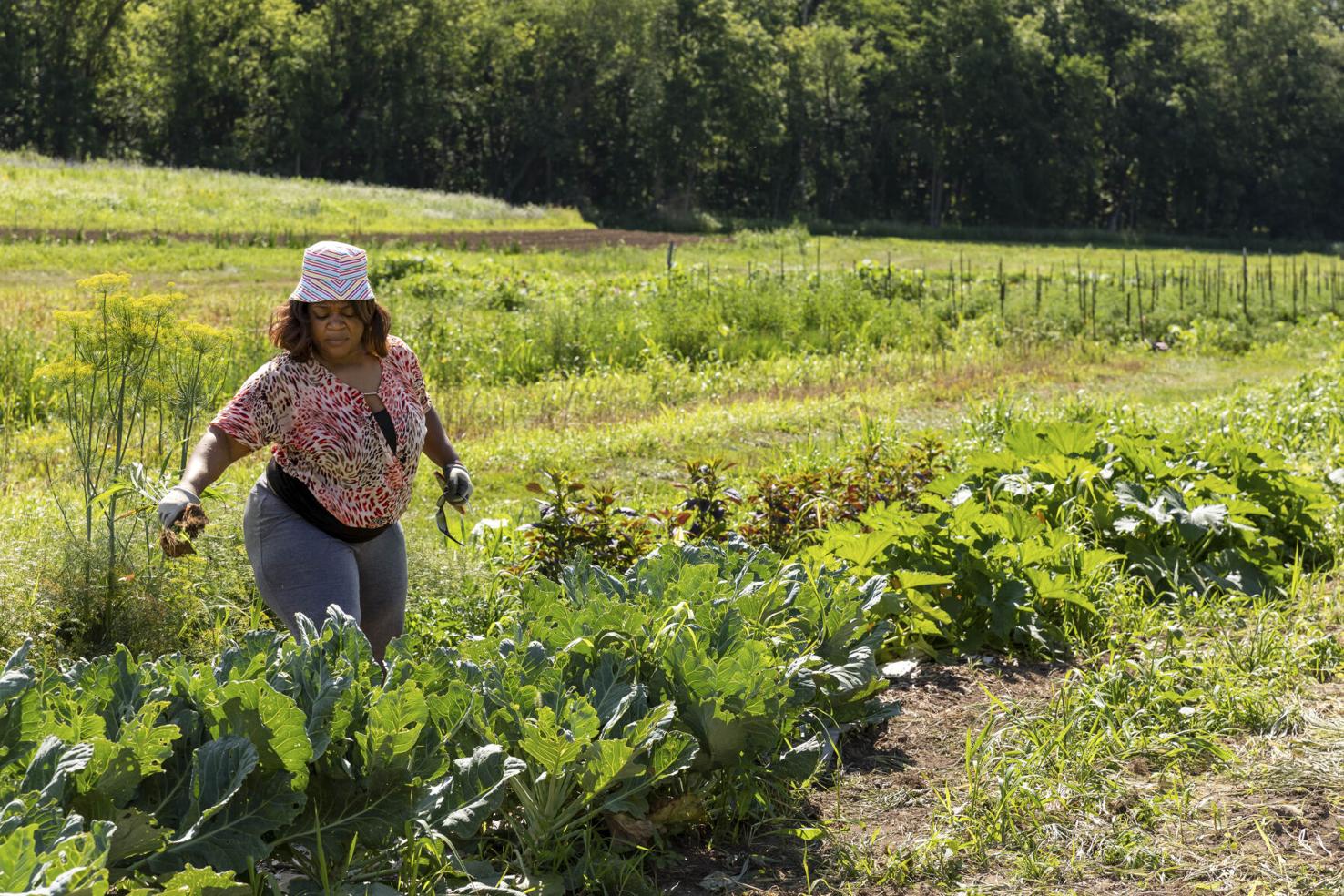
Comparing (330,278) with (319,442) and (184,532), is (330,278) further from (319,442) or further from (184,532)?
(184,532)

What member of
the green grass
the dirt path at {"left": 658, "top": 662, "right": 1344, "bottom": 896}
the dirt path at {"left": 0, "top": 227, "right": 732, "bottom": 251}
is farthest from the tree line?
the dirt path at {"left": 658, "top": 662, "right": 1344, "bottom": 896}

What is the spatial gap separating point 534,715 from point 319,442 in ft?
3.64

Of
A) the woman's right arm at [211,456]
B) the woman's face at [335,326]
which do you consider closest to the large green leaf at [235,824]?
the woman's right arm at [211,456]

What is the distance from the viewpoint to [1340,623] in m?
5.62

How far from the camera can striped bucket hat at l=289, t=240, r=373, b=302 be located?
3832mm

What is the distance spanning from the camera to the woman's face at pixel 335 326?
3881mm

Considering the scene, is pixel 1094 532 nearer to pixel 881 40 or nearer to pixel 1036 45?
pixel 1036 45

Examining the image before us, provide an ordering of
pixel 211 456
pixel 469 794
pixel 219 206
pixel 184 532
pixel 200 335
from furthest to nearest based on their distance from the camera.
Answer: pixel 219 206 → pixel 200 335 → pixel 211 456 → pixel 184 532 → pixel 469 794

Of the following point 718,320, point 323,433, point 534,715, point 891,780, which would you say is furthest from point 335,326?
point 718,320

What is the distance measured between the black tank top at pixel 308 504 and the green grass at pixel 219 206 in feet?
80.7

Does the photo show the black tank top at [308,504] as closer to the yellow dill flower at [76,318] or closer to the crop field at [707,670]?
the crop field at [707,670]

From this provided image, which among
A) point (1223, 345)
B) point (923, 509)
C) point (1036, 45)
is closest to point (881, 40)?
point (1036, 45)

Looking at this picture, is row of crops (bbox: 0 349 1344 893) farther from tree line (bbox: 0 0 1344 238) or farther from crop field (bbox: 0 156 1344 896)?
tree line (bbox: 0 0 1344 238)

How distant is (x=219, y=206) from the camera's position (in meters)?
34.8
